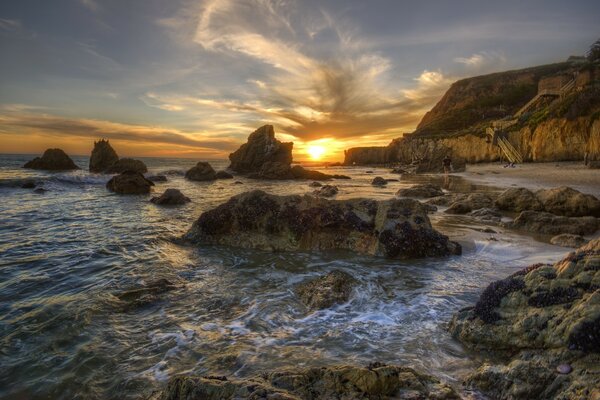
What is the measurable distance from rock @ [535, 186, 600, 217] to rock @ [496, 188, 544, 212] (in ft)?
1.33

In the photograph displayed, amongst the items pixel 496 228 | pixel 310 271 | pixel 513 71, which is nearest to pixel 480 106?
pixel 513 71

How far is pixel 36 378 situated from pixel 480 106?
121m

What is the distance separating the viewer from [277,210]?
33.5ft

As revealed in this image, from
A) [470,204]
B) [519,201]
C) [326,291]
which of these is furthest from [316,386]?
[519,201]

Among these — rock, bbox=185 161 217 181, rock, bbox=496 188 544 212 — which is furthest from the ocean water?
rock, bbox=185 161 217 181

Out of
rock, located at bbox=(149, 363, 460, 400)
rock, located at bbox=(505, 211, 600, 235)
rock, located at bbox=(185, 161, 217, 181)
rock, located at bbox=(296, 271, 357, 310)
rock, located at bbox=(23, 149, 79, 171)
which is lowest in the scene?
rock, located at bbox=(296, 271, 357, 310)

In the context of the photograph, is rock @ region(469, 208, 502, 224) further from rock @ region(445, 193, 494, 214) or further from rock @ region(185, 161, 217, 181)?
rock @ region(185, 161, 217, 181)

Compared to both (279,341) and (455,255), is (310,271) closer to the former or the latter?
(279,341)

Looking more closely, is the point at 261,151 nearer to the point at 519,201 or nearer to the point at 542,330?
the point at 519,201

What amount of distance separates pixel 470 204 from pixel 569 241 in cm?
673

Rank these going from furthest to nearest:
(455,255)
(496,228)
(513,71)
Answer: (513,71)
(496,228)
(455,255)

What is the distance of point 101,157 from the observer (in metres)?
51.1

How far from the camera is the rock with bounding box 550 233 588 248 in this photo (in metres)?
8.91

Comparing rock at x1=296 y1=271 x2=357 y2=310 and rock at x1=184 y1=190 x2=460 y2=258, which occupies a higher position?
rock at x1=184 y1=190 x2=460 y2=258
